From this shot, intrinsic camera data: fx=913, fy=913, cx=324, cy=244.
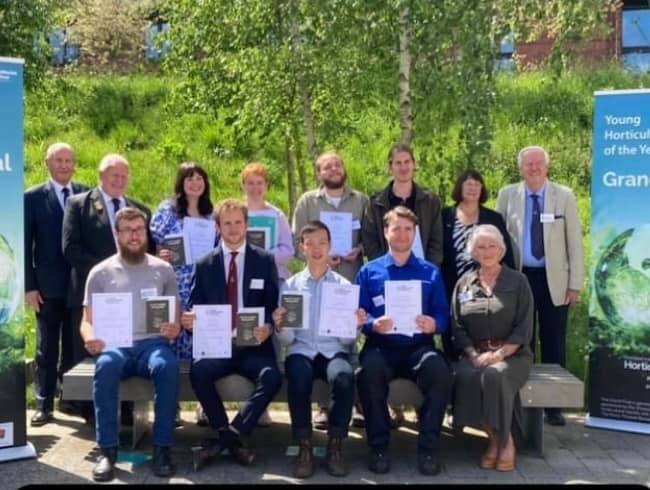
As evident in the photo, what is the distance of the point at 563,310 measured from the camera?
6562 millimetres

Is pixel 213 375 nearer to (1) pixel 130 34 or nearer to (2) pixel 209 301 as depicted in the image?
(2) pixel 209 301

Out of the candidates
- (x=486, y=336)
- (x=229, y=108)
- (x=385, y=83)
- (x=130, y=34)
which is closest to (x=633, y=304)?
(x=486, y=336)

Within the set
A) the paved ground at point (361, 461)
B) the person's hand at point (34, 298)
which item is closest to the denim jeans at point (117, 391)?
the paved ground at point (361, 461)

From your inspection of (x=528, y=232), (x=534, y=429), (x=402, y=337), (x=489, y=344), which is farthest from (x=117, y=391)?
(x=528, y=232)

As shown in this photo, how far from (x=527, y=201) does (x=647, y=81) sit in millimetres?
8469

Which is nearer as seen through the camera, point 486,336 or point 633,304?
point 486,336

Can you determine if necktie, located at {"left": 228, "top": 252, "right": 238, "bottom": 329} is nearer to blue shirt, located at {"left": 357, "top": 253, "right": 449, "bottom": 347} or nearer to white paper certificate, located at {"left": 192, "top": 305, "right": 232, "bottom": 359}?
white paper certificate, located at {"left": 192, "top": 305, "right": 232, "bottom": 359}

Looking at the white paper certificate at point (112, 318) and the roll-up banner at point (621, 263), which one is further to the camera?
the roll-up banner at point (621, 263)

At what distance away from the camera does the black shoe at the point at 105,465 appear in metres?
5.32

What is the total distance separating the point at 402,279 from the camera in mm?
5750

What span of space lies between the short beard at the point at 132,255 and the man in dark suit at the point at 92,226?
1.69 feet

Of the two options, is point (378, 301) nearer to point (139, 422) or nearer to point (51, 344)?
point (139, 422)

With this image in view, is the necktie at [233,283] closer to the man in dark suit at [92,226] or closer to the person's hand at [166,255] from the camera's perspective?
the person's hand at [166,255]

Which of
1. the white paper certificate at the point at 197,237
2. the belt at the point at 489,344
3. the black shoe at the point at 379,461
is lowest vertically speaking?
the black shoe at the point at 379,461
